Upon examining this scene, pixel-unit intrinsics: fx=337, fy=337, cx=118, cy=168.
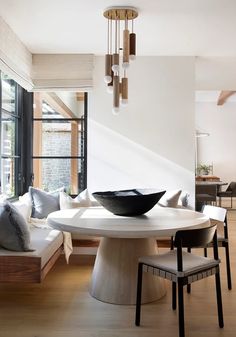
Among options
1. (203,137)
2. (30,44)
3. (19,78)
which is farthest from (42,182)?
(203,137)

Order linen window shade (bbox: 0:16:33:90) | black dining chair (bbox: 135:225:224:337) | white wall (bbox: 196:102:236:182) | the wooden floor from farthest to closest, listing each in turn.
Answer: white wall (bbox: 196:102:236:182) < linen window shade (bbox: 0:16:33:90) < the wooden floor < black dining chair (bbox: 135:225:224:337)

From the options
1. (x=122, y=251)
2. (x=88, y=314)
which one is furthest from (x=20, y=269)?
(x=122, y=251)

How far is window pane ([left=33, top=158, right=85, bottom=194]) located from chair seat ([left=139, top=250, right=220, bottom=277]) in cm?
252

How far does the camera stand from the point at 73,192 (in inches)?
186

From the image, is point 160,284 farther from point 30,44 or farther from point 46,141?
point 30,44

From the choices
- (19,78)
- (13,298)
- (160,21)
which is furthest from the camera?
(19,78)

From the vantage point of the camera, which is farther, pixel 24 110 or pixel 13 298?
pixel 24 110

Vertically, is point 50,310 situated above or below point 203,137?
below

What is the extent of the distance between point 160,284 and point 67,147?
2.57 metres

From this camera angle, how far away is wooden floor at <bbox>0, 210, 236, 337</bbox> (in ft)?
7.27

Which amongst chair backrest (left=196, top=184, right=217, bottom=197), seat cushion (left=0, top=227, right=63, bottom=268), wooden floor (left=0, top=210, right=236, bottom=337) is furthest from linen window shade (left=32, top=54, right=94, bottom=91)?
chair backrest (left=196, top=184, right=217, bottom=197)

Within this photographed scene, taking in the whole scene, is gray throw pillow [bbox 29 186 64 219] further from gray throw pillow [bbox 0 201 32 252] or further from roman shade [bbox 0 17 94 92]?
roman shade [bbox 0 17 94 92]

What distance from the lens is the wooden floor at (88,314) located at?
2.21 metres

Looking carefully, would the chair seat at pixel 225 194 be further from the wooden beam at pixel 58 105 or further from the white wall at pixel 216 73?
the wooden beam at pixel 58 105
